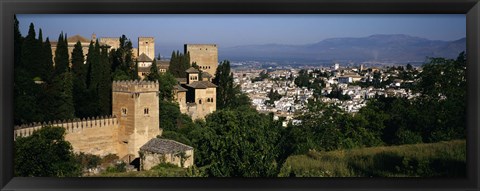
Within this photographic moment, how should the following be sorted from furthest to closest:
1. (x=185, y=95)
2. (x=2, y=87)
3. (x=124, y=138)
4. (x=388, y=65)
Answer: (x=185, y=95)
(x=124, y=138)
(x=388, y=65)
(x=2, y=87)

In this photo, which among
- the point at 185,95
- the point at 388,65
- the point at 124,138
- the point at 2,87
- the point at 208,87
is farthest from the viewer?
the point at 185,95

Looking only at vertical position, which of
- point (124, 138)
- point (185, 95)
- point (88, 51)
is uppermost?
point (88, 51)

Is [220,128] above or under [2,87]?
under

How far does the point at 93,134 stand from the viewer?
967cm

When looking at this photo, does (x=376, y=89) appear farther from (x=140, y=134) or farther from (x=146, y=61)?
(x=146, y=61)

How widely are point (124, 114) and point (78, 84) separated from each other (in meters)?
1.04

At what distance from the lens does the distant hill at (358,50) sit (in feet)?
11.6

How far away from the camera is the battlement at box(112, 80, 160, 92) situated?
10328 millimetres

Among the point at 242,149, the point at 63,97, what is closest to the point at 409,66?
the point at 242,149

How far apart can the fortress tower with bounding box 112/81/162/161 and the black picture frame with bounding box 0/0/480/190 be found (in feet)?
24.7

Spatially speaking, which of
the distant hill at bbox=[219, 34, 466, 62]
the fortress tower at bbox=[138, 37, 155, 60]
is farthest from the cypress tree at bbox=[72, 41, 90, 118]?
the distant hill at bbox=[219, 34, 466, 62]

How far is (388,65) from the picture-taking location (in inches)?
164

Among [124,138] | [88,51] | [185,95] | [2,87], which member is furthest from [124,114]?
[2,87]

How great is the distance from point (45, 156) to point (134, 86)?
5297 mm
